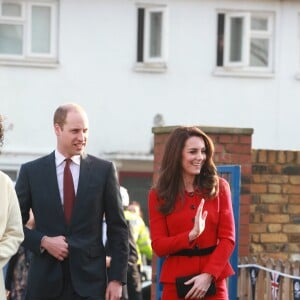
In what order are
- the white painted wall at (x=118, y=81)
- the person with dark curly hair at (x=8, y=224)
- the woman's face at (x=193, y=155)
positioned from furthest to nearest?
1. the white painted wall at (x=118, y=81)
2. the woman's face at (x=193, y=155)
3. the person with dark curly hair at (x=8, y=224)

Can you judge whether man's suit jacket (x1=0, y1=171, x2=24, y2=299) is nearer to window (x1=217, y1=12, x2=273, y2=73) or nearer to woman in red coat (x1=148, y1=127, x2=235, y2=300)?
woman in red coat (x1=148, y1=127, x2=235, y2=300)

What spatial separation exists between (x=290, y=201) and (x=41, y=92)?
1610cm

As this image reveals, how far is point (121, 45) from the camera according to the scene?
26.5 m

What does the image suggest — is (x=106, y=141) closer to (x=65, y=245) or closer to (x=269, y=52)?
(x=269, y=52)

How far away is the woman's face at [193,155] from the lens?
7418mm

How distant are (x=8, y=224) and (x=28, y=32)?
19.8 m

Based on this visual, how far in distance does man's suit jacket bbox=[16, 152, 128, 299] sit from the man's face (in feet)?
0.53

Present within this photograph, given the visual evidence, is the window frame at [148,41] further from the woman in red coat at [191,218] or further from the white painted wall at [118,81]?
the woman in red coat at [191,218]

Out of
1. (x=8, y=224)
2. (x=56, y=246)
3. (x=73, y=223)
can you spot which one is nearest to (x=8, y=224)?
(x=8, y=224)

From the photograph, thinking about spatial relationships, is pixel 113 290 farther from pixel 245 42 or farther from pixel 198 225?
pixel 245 42

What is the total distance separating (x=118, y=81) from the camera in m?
26.4

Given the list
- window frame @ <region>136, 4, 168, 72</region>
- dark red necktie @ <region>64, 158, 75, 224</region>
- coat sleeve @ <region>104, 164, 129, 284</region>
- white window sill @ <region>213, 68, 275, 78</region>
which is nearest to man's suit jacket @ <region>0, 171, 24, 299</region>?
dark red necktie @ <region>64, 158, 75, 224</region>

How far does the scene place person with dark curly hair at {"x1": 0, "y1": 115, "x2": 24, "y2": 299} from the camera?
7.04m

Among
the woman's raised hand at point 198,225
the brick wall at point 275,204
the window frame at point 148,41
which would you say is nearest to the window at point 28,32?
the window frame at point 148,41
